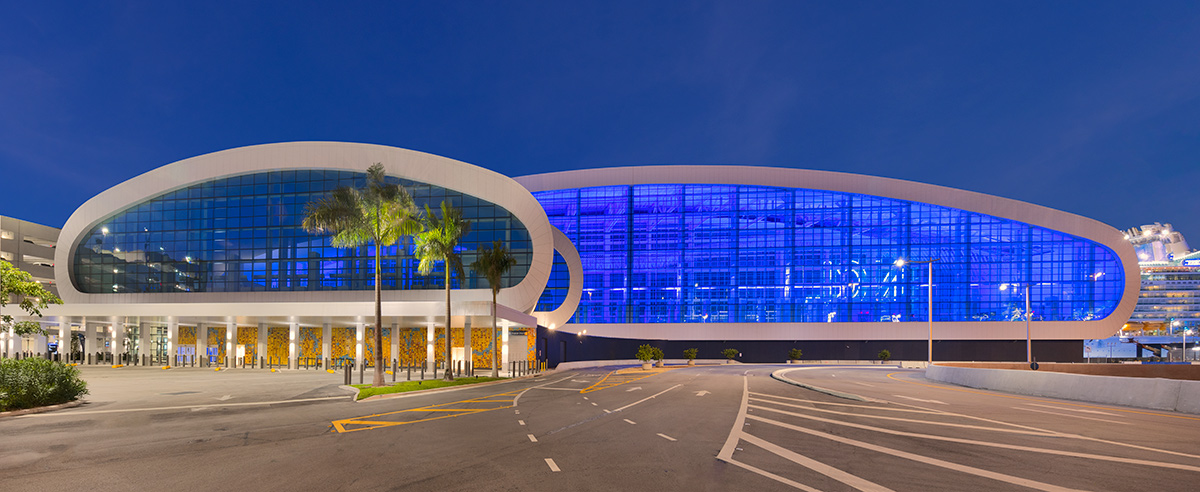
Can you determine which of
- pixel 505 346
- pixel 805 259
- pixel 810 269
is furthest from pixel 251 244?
pixel 810 269

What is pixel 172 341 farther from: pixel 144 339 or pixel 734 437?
pixel 734 437

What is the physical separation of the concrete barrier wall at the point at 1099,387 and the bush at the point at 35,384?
3354cm

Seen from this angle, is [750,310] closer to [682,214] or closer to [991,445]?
[682,214]

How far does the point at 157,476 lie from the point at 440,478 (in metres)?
4.41

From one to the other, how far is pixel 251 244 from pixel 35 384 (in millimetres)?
39589

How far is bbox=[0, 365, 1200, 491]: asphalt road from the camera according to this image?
9836mm

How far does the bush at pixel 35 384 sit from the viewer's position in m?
19.5

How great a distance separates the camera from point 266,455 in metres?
12.1

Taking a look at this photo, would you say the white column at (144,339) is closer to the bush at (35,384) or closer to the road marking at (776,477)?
the bush at (35,384)

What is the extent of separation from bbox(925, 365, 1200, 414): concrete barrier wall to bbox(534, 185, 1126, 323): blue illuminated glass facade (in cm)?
5288

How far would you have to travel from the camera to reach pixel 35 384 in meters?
20.2

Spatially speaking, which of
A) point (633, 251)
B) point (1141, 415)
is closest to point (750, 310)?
point (633, 251)

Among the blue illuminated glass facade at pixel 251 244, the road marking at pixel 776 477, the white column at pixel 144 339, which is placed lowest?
the white column at pixel 144 339

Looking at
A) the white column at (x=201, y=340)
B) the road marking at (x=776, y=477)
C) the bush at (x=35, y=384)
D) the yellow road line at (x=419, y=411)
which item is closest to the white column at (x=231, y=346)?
the white column at (x=201, y=340)
